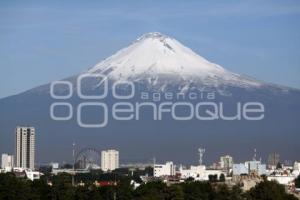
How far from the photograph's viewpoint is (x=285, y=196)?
45.6 m

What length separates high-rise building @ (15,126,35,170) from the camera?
11550 centimetres

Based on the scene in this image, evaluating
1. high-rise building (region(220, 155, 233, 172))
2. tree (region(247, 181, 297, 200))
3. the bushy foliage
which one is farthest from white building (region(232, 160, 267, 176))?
the bushy foliage

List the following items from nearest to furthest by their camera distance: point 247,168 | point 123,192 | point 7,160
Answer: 1. point 123,192
2. point 247,168
3. point 7,160

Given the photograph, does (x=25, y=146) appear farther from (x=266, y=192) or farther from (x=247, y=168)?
(x=266, y=192)

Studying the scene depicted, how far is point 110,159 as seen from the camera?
128m

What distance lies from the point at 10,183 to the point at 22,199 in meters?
2.40

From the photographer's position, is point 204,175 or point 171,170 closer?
point 204,175

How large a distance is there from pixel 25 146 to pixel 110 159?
49.0 ft

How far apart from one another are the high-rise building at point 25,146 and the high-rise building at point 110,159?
37.1 ft

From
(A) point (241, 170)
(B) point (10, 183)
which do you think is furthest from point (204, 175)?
(B) point (10, 183)

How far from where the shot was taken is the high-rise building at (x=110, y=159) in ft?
414

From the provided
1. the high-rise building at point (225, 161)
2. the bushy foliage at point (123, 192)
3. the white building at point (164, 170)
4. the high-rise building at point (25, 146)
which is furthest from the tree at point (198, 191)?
the high-rise building at point (225, 161)

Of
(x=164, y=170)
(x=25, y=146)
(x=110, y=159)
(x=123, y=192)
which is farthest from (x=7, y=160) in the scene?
(x=123, y=192)

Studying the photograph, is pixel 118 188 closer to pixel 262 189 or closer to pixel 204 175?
pixel 262 189
